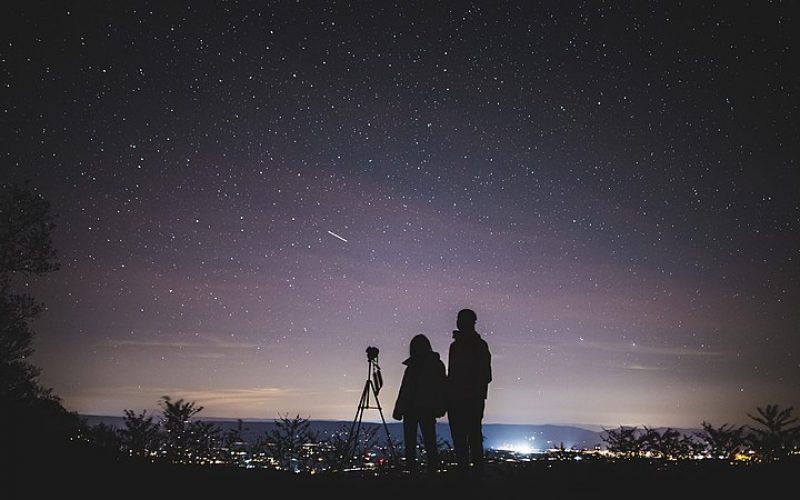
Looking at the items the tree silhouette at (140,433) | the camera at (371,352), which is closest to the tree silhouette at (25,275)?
the tree silhouette at (140,433)

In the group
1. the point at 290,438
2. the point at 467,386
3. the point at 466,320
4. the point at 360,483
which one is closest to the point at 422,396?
the point at 467,386

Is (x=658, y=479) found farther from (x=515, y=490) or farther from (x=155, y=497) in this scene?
(x=155, y=497)

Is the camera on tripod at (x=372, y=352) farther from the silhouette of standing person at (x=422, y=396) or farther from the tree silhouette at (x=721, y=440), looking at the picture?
Answer: the tree silhouette at (x=721, y=440)

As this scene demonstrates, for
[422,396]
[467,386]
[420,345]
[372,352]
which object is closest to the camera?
[467,386]

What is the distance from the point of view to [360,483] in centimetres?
758

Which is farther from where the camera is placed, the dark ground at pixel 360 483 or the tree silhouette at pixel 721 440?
the tree silhouette at pixel 721 440

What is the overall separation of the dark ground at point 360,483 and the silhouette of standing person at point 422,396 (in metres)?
0.60

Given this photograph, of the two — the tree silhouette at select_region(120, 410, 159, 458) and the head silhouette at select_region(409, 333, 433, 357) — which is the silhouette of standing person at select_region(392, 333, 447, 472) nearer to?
the head silhouette at select_region(409, 333, 433, 357)

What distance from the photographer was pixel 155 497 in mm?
5949

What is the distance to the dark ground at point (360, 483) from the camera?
6.04 m

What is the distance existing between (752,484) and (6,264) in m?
18.5

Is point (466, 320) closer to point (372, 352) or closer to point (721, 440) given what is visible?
point (372, 352)

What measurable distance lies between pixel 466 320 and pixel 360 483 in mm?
2705

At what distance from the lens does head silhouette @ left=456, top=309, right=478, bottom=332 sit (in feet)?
27.0
